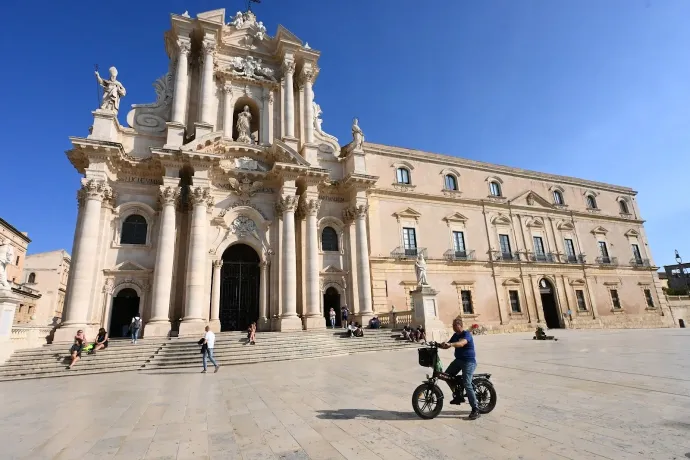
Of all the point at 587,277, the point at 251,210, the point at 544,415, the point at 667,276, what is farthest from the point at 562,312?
the point at 667,276

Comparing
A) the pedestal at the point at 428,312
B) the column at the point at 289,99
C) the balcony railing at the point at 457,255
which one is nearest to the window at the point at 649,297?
the balcony railing at the point at 457,255

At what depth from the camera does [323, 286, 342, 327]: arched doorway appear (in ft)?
73.6

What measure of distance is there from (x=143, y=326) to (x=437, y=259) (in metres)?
18.8

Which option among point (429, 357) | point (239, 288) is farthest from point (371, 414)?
point (239, 288)

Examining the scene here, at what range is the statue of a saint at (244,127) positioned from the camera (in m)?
22.4

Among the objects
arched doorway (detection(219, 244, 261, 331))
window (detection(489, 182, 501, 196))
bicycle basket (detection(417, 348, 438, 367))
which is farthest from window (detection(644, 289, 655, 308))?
bicycle basket (detection(417, 348, 438, 367))

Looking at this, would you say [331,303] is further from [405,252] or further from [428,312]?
[428,312]

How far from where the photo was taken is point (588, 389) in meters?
6.70

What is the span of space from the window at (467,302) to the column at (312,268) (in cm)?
1130

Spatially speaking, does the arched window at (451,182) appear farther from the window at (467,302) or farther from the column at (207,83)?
the column at (207,83)

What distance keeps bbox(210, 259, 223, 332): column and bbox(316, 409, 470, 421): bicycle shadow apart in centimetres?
1420

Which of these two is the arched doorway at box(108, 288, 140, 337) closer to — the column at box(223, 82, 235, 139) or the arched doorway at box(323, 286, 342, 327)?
the arched doorway at box(323, 286, 342, 327)

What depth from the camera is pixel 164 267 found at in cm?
1767

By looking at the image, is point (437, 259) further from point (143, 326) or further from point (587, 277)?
point (143, 326)
